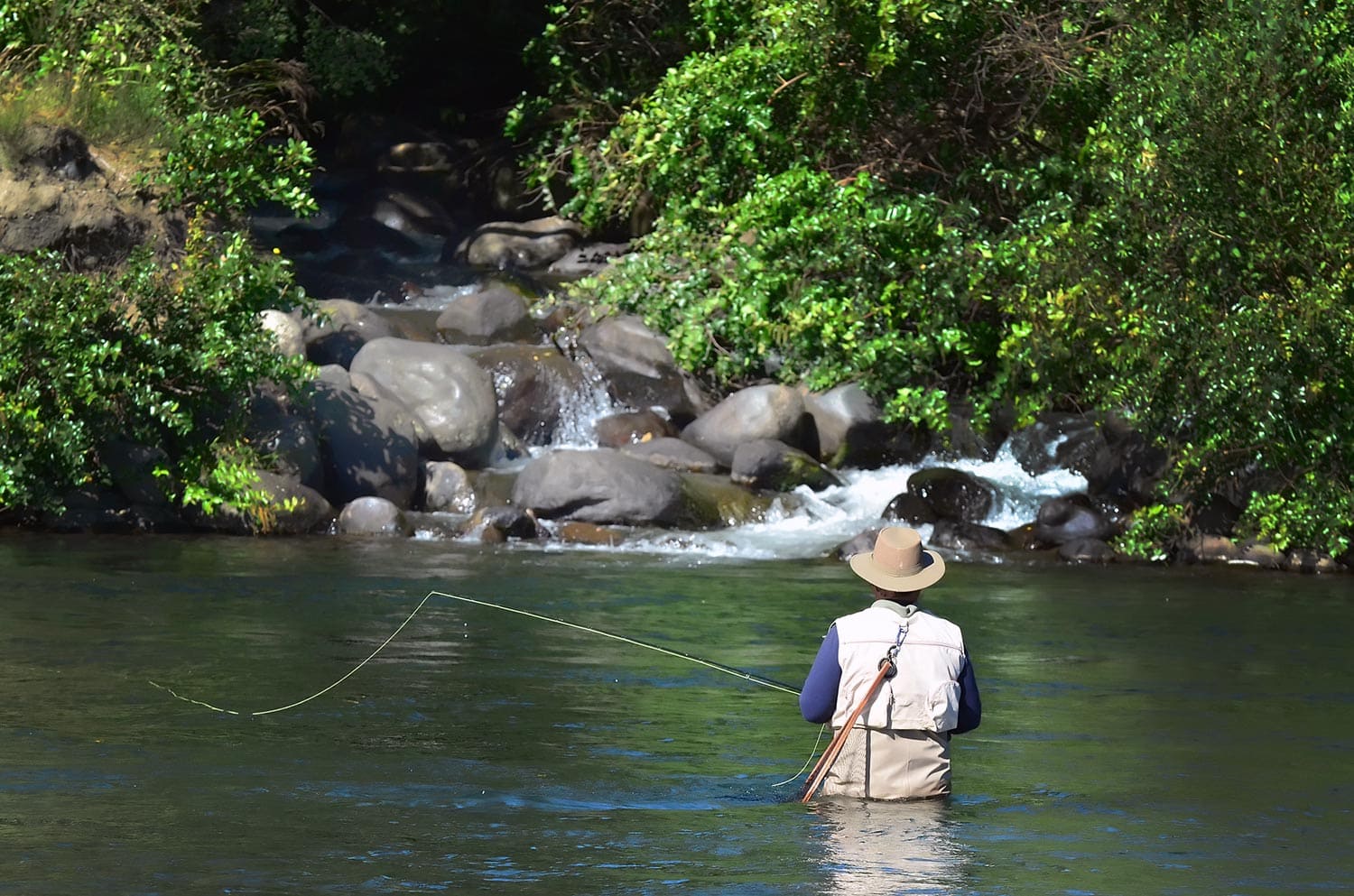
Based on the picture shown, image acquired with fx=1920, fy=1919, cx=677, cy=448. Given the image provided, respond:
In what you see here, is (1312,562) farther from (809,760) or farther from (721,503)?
(809,760)

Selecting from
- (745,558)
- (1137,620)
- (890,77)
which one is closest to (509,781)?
(1137,620)

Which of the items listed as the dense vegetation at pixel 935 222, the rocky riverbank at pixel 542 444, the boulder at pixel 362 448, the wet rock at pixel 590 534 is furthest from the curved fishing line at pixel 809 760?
the boulder at pixel 362 448

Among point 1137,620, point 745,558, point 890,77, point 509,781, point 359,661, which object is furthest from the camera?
point 890,77

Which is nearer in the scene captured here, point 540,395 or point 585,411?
point 540,395

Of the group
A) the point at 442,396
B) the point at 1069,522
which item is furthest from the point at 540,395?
the point at 1069,522

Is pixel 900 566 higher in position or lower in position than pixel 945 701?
higher

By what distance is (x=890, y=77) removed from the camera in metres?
19.5

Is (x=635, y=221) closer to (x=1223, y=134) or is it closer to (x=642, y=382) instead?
(x=642, y=382)

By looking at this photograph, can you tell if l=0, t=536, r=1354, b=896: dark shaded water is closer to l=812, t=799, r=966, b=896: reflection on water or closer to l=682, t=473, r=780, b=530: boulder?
l=812, t=799, r=966, b=896: reflection on water

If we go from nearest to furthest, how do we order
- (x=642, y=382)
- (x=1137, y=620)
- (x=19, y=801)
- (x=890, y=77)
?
(x=19, y=801), (x=1137, y=620), (x=890, y=77), (x=642, y=382)

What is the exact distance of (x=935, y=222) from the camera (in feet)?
62.1

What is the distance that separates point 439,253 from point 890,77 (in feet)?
41.0

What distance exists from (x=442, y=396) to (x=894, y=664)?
15.0 metres

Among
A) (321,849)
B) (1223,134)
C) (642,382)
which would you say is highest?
(1223,134)
